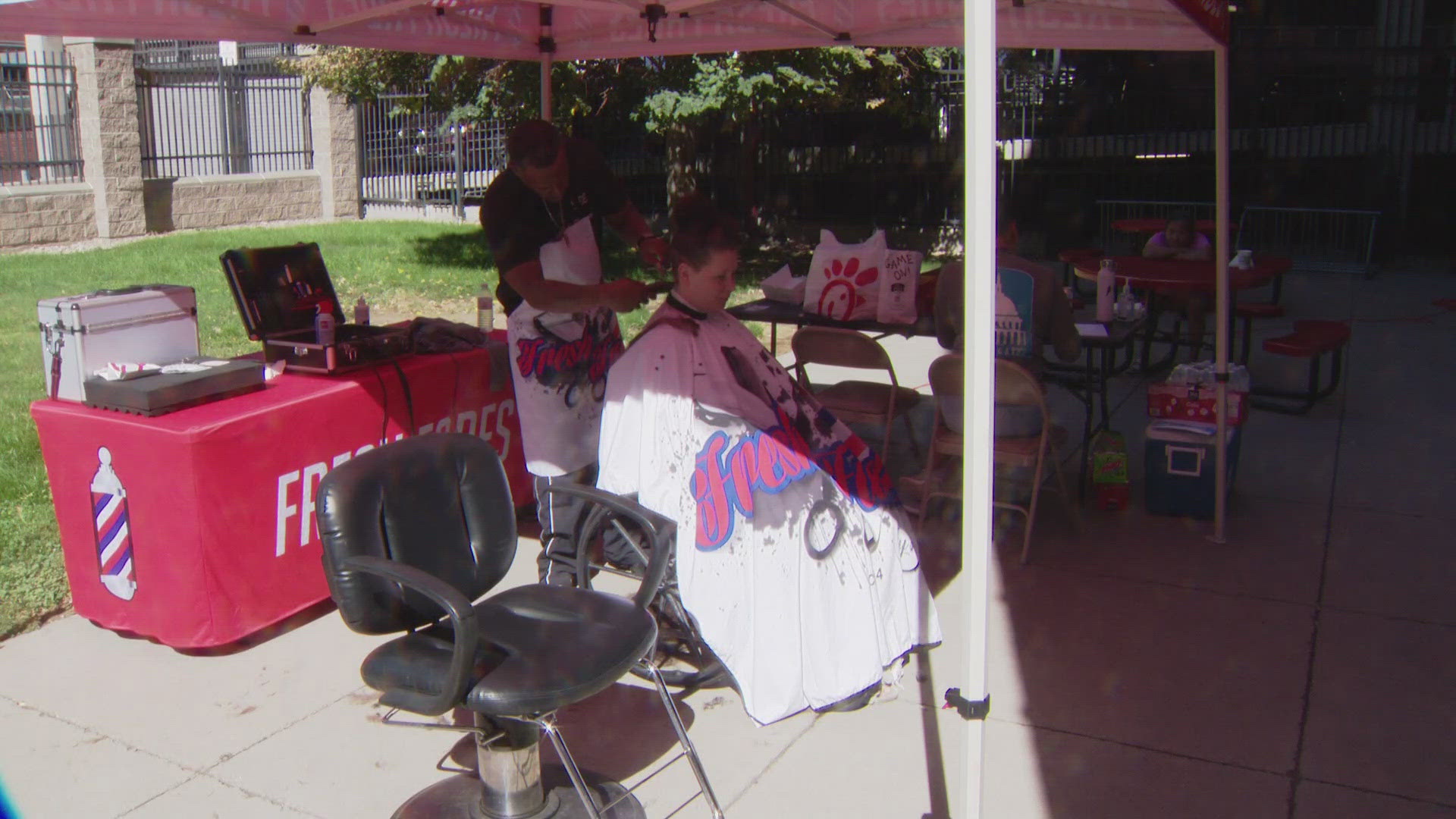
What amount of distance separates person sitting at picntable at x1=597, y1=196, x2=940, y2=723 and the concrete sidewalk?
173 millimetres

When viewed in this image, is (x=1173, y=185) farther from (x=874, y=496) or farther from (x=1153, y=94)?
(x=874, y=496)

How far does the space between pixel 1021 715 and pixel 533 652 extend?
1.60 meters

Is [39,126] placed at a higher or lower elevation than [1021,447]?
higher

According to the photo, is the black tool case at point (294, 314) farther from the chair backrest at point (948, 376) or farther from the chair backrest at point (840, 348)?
the chair backrest at point (948, 376)

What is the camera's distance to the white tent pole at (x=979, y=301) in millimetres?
2348

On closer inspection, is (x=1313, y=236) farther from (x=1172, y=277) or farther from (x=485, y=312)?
(x=485, y=312)

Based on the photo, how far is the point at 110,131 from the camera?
43.4 ft

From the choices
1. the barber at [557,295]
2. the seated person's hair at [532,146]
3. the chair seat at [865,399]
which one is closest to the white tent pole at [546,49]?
the barber at [557,295]

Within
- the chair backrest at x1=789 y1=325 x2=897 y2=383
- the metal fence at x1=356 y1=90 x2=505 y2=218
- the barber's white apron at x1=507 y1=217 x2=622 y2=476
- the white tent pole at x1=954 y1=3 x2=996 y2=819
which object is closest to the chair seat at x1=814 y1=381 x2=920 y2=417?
the chair backrest at x1=789 y1=325 x2=897 y2=383

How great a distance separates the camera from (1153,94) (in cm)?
1535

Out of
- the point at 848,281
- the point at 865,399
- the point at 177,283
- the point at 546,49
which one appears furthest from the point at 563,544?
the point at 177,283

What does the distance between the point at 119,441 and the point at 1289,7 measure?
16.3m

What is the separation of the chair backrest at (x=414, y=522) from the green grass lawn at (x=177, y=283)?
2084mm

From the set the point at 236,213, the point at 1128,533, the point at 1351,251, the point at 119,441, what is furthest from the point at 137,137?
the point at 1351,251
